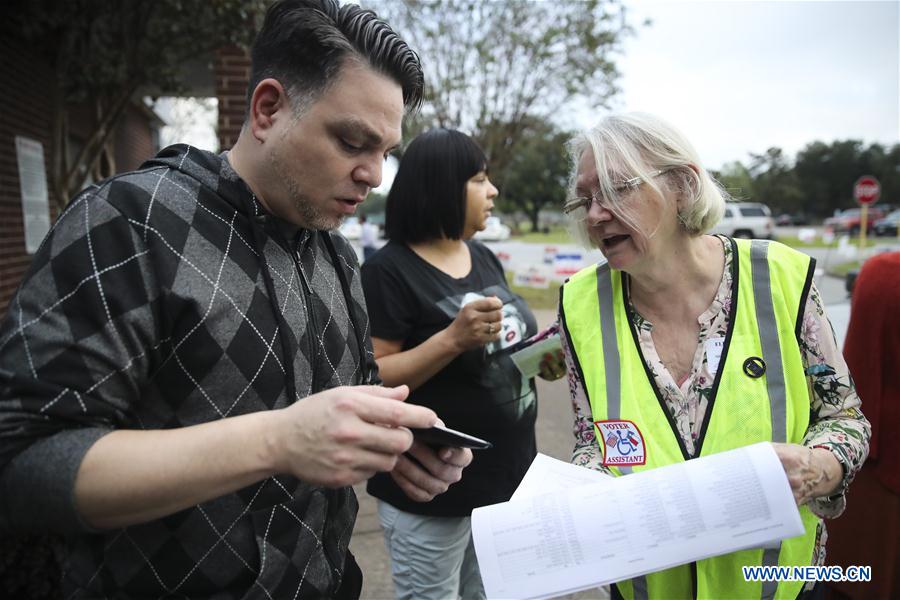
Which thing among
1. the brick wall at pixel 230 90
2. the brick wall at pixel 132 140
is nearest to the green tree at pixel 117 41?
the brick wall at pixel 230 90

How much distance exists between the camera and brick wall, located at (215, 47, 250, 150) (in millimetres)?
5441

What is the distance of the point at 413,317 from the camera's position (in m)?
2.39

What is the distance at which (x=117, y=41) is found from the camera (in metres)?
5.60

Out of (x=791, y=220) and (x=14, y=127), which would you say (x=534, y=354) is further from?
(x=791, y=220)

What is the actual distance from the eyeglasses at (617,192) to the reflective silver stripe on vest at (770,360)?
39 cm

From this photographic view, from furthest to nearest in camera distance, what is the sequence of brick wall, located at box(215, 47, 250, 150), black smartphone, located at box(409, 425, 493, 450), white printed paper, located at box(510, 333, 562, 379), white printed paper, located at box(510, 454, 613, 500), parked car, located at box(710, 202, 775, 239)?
1. parked car, located at box(710, 202, 775, 239)
2. brick wall, located at box(215, 47, 250, 150)
3. white printed paper, located at box(510, 333, 562, 379)
4. white printed paper, located at box(510, 454, 613, 500)
5. black smartphone, located at box(409, 425, 493, 450)

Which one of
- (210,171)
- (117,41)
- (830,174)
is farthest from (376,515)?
(830,174)

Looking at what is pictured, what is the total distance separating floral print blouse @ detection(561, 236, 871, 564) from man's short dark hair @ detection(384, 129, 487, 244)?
1.08 meters

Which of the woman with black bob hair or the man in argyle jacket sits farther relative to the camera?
the woman with black bob hair

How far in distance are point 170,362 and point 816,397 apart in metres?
1.61

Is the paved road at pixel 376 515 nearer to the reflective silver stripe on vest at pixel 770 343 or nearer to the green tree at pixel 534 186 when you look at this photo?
the reflective silver stripe on vest at pixel 770 343

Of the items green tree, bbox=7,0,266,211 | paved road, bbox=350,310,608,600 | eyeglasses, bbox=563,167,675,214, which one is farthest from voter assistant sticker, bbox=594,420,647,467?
green tree, bbox=7,0,266,211

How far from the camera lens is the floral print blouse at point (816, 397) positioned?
1.59 m

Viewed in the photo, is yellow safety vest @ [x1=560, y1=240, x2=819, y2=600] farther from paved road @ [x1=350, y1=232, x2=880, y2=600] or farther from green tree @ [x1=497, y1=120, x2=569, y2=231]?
green tree @ [x1=497, y1=120, x2=569, y2=231]
